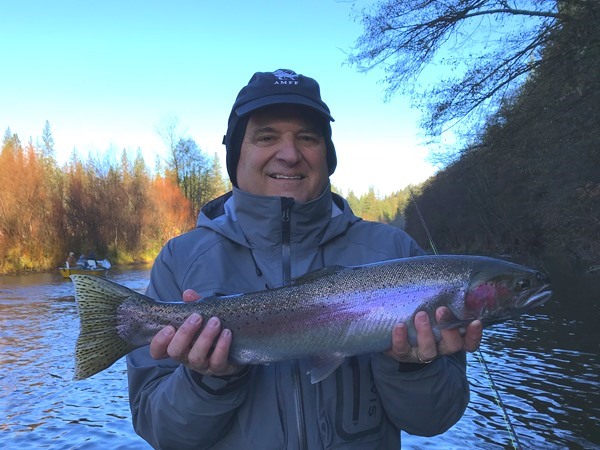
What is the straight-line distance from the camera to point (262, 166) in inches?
110

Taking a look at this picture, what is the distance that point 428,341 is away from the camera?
237 cm

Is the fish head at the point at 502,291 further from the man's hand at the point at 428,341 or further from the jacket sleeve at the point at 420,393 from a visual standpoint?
the jacket sleeve at the point at 420,393

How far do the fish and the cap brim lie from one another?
89cm

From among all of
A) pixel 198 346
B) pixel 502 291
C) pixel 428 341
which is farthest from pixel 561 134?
pixel 198 346

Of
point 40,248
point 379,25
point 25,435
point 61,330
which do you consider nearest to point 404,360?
point 25,435

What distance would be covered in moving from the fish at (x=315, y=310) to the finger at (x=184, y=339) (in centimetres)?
12

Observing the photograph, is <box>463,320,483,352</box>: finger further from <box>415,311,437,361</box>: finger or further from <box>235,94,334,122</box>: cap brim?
<box>235,94,334,122</box>: cap brim

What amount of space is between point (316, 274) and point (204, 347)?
64 centimetres

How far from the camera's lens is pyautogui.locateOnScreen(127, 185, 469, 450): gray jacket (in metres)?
2.26

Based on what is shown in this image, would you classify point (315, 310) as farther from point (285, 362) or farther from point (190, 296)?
point (190, 296)

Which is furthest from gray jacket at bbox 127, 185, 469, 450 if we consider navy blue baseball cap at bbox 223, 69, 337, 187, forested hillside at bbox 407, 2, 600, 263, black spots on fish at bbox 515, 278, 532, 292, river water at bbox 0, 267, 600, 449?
forested hillside at bbox 407, 2, 600, 263

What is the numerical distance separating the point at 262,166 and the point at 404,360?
4.07ft

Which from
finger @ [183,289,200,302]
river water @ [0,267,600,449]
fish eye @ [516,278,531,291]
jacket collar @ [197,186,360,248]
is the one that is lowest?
river water @ [0,267,600,449]

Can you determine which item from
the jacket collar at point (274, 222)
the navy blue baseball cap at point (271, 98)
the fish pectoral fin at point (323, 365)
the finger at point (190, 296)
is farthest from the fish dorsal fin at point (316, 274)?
the navy blue baseball cap at point (271, 98)
